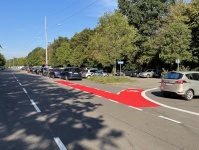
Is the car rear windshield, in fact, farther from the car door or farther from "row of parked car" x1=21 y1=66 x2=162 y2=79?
"row of parked car" x1=21 y1=66 x2=162 y2=79

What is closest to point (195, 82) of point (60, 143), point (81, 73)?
point (60, 143)

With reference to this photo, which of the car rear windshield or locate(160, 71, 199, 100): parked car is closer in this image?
locate(160, 71, 199, 100): parked car

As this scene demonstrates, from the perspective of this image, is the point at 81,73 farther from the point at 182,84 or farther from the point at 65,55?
the point at 65,55

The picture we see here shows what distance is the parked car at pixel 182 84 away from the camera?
14.9m

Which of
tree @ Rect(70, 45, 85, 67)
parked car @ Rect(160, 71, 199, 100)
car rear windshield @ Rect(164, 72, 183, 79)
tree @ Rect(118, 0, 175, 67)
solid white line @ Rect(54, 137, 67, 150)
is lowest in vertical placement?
solid white line @ Rect(54, 137, 67, 150)

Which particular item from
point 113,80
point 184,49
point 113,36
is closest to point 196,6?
point 184,49

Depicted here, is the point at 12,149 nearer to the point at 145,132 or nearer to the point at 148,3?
the point at 145,132

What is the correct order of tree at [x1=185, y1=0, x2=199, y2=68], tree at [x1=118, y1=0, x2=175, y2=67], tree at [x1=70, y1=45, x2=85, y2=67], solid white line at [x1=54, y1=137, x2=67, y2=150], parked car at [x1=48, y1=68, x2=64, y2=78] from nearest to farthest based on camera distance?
solid white line at [x1=54, y1=137, x2=67, y2=150], tree at [x1=185, y1=0, x2=199, y2=68], parked car at [x1=48, y1=68, x2=64, y2=78], tree at [x1=118, y1=0, x2=175, y2=67], tree at [x1=70, y1=45, x2=85, y2=67]

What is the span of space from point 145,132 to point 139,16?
52546 millimetres

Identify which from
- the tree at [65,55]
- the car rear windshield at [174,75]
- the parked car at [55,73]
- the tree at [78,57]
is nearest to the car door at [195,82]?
the car rear windshield at [174,75]

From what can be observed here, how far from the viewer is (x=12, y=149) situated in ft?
19.5

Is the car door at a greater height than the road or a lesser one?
greater

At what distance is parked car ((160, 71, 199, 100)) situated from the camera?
1495 cm

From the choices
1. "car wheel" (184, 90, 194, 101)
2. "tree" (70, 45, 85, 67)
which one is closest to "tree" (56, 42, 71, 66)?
"tree" (70, 45, 85, 67)
